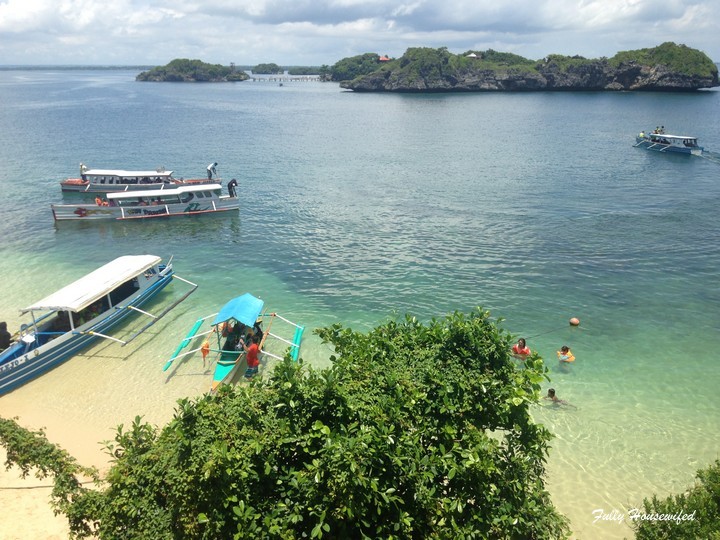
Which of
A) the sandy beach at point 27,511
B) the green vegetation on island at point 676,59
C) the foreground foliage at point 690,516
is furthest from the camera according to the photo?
the green vegetation on island at point 676,59

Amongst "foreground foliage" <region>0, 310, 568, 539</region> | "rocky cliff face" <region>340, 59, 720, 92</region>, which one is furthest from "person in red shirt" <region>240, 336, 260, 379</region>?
"rocky cliff face" <region>340, 59, 720, 92</region>

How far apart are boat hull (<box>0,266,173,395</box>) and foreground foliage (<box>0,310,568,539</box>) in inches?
505

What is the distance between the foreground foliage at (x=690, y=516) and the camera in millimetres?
10695

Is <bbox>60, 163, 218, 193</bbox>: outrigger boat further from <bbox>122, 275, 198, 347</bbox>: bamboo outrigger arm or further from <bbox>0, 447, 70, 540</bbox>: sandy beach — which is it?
<bbox>0, 447, 70, 540</bbox>: sandy beach

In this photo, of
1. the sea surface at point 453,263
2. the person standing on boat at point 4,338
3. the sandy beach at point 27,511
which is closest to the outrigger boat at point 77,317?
the person standing on boat at point 4,338

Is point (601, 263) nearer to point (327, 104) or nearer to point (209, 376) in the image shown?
point (209, 376)

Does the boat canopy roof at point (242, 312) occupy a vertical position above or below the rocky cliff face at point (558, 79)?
below

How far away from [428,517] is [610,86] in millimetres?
203007

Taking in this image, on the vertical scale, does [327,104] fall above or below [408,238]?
above

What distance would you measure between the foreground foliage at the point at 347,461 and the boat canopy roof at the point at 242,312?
977 centimetres

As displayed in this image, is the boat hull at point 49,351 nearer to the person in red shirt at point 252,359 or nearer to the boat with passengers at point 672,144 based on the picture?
the person in red shirt at point 252,359

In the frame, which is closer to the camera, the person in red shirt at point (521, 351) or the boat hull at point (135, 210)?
the person in red shirt at point (521, 351)

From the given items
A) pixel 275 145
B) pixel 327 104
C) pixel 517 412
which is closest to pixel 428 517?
pixel 517 412

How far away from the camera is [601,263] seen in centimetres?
3322
